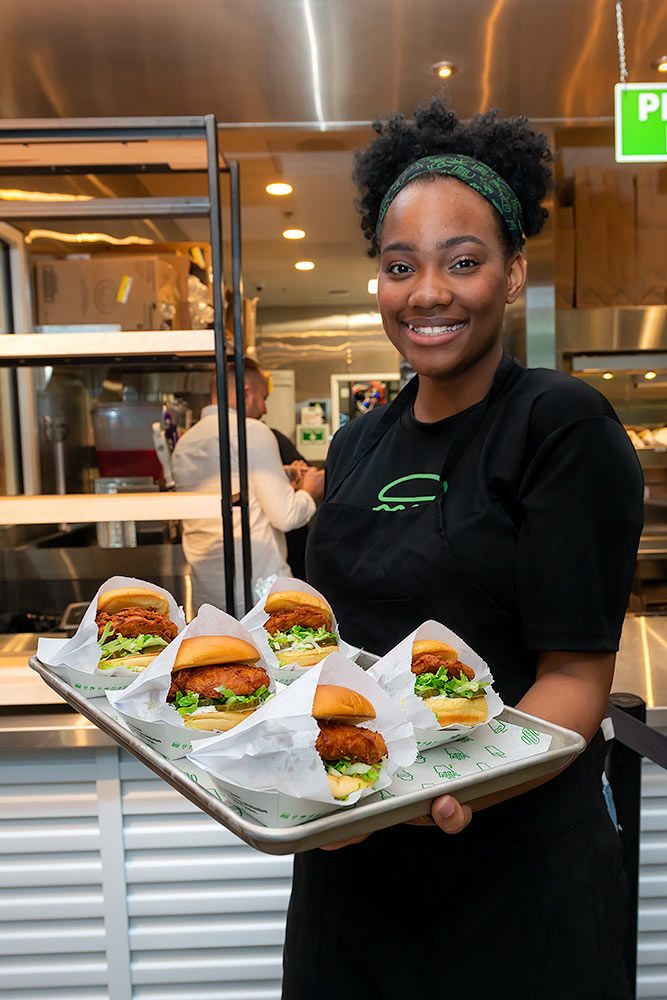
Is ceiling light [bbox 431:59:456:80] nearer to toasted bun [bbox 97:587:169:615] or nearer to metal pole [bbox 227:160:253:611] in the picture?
metal pole [bbox 227:160:253:611]

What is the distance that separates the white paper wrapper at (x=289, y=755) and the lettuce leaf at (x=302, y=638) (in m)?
0.43

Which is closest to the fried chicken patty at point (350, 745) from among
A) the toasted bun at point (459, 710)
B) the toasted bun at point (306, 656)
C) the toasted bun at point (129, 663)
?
the toasted bun at point (459, 710)

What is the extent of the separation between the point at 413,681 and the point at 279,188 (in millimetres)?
4779

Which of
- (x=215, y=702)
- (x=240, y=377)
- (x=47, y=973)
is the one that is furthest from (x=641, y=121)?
(x=47, y=973)

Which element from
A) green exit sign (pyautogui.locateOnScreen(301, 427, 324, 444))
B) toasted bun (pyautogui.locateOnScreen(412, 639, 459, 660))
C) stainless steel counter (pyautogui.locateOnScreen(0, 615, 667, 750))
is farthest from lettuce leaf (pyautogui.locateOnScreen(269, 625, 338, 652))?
green exit sign (pyautogui.locateOnScreen(301, 427, 324, 444))

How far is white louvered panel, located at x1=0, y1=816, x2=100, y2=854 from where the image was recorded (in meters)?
2.02

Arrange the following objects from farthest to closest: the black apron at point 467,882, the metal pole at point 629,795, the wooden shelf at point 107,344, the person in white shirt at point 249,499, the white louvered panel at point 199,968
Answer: the person in white shirt at point 249,499 < the wooden shelf at point 107,344 < the white louvered panel at point 199,968 < the metal pole at point 629,795 < the black apron at point 467,882

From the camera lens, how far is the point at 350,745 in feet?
3.21

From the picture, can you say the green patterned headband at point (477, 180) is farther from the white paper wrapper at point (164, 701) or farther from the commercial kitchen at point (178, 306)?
the white paper wrapper at point (164, 701)

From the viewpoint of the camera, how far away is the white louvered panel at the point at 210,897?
204cm

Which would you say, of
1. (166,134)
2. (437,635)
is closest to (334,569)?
(437,635)

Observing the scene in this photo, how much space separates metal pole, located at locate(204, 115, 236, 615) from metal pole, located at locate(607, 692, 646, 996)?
1.03 m

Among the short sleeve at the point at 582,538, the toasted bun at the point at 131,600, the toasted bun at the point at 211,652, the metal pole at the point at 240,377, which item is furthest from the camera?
the metal pole at the point at 240,377

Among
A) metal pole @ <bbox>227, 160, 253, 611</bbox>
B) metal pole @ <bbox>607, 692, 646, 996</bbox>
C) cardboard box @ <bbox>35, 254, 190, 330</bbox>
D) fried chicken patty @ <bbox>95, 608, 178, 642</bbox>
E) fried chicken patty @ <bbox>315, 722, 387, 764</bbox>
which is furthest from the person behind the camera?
cardboard box @ <bbox>35, 254, 190, 330</bbox>
